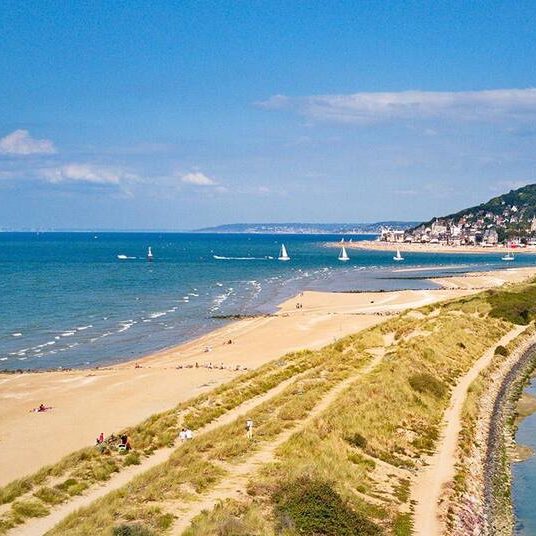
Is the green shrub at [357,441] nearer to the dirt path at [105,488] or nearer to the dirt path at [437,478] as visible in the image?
the dirt path at [437,478]

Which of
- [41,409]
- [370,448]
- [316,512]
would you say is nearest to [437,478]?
[370,448]

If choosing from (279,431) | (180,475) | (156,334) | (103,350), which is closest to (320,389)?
(279,431)

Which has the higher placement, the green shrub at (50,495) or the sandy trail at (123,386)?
the green shrub at (50,495)

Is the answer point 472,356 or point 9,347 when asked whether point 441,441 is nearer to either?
point 472,356

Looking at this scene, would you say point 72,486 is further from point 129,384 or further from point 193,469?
point 129,384

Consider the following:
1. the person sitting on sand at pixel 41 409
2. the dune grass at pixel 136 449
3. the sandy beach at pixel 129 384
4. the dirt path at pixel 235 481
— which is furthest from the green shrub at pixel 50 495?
the person sitting on sand at pixel 41 409
